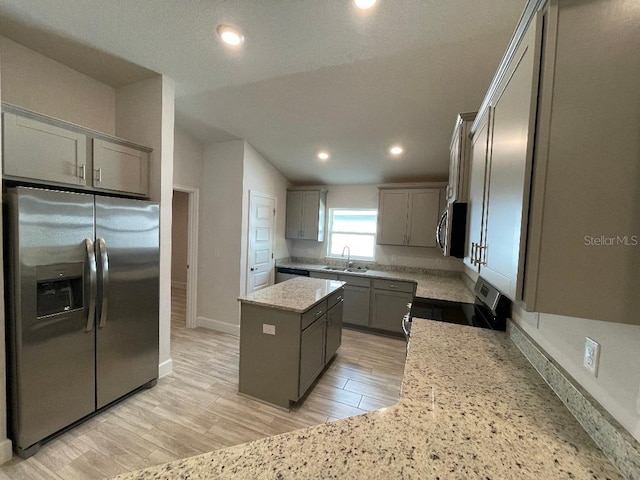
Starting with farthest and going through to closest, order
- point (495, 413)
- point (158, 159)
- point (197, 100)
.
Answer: point (197, 100) → point (158, 159) → point (495, 413)

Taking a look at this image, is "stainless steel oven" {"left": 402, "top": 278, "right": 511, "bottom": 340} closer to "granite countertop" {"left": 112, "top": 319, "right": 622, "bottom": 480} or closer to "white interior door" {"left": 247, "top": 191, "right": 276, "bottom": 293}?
"granite countertop" {"left": 112, "top": 319, "right": 622, "bottom": 480}

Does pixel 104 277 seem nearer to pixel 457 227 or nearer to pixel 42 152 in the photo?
pixel 42 152

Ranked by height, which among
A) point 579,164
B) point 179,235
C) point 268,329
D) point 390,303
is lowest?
point 390,303

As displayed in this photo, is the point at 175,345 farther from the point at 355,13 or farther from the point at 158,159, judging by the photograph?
the point at 355,13

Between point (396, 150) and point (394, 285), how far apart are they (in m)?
1.92

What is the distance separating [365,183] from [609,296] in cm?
416

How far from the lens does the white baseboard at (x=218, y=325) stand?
378 centimetres

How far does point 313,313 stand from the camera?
7.94 feet

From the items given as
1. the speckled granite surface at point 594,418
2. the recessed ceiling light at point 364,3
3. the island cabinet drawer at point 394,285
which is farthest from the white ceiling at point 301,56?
the speckled granite surface at point 594,418

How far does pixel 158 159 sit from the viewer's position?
251 centimetres

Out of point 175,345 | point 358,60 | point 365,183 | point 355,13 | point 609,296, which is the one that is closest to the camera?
point 609,296

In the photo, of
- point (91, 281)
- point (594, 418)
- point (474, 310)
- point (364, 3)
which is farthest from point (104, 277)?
point (474, 310)

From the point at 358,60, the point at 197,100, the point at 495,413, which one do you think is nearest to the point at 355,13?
the point at 358,60

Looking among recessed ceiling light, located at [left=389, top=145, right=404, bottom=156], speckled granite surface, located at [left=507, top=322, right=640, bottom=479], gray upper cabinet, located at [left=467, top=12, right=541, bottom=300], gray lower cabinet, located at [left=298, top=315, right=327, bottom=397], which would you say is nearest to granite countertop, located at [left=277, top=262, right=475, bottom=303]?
gray lower cabinet, located at [left=298, top=315, right=327, bottom=397]
